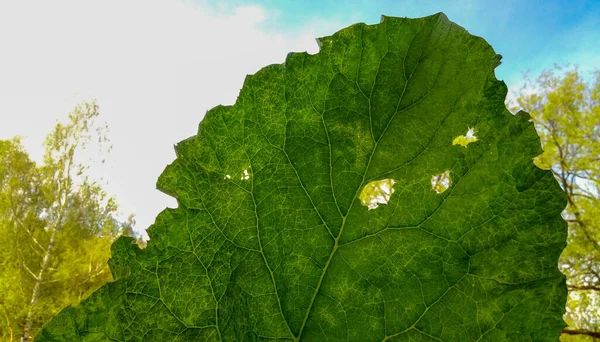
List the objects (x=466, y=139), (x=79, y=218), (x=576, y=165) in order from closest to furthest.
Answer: (x=466, y=139) < (x=576, y=165) < (x=79, y=218)

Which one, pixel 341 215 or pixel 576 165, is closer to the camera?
pixel 341 215

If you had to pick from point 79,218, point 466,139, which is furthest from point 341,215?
point 79,218

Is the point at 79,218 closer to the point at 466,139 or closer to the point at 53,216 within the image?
the point at 53,216

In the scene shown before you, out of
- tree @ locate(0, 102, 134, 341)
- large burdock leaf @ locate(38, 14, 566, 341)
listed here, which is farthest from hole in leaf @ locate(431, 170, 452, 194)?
tree @ locate(0, 102, 134, 341)

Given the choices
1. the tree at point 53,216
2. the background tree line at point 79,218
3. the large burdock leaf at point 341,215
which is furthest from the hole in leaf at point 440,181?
the tree at point 53,216

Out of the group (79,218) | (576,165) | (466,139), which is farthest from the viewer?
(79,218)

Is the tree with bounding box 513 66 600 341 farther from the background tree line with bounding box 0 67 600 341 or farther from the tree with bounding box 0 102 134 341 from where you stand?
the tree with bounding box 0 102 134 341

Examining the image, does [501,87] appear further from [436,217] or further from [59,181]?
[59,181]
